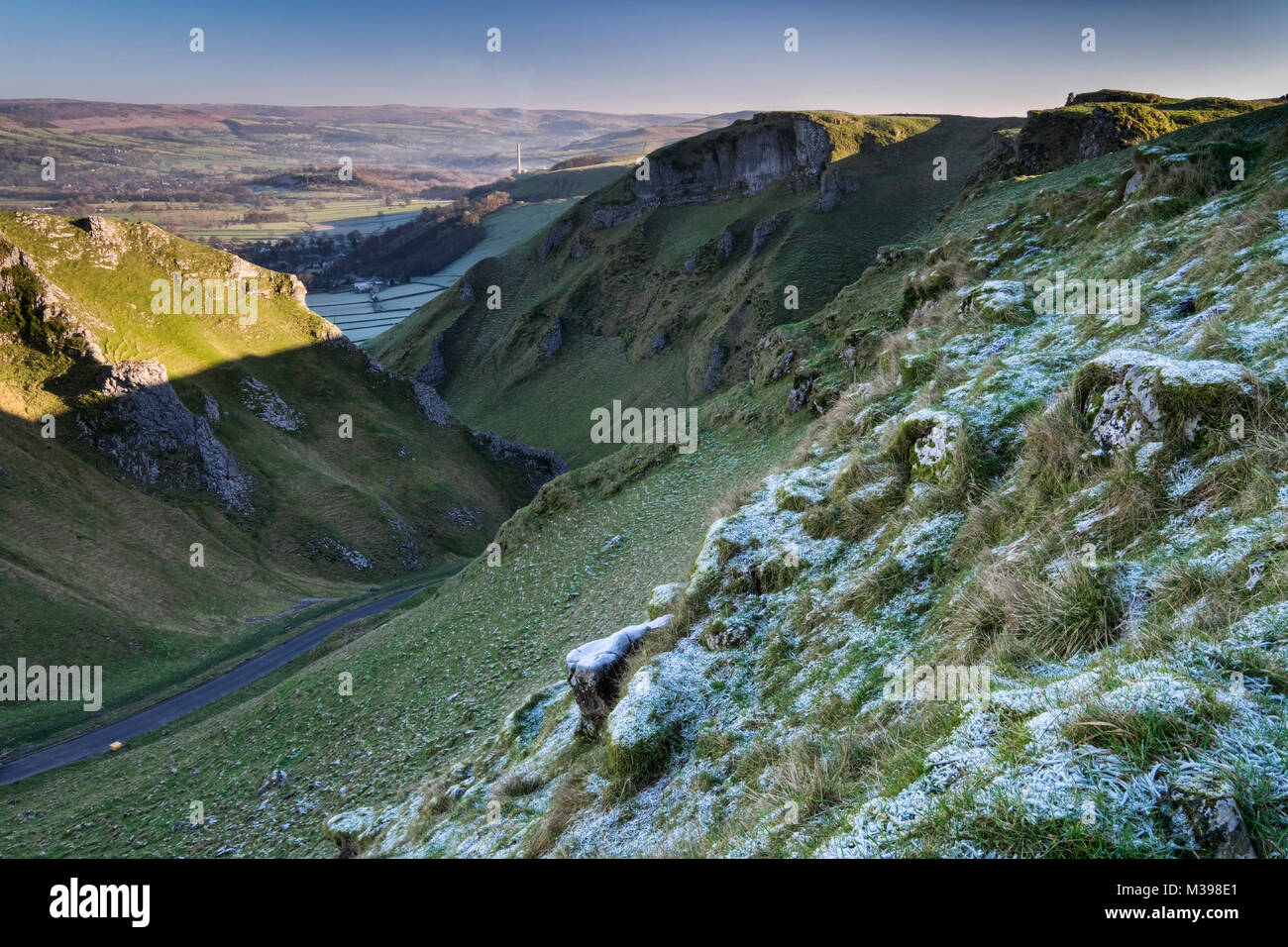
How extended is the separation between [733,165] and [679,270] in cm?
2523

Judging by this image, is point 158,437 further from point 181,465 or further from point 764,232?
point 764,232

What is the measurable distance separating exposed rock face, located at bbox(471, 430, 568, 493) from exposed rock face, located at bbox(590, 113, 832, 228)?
62.1m

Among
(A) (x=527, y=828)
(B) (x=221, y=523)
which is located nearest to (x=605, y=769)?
(A) (x=527, y=828)

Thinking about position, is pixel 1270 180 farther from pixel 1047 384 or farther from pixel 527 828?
pixel 527 828

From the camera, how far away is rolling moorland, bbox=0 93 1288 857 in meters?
3.81

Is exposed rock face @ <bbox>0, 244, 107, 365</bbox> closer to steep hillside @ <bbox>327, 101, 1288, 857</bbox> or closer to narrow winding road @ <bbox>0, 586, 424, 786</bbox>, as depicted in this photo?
narrow winding road @ <bbox>0, 586, 424, 786</bbox>

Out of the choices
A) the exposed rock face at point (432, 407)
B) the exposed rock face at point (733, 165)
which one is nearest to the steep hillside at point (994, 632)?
the exposed rock face at point (432, 407)

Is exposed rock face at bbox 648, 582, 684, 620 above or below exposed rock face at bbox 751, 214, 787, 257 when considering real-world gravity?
below

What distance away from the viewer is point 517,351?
113 metres

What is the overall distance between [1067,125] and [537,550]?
2573 inches

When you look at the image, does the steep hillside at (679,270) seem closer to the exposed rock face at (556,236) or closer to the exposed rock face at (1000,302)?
the exposed rock face at (556,236)

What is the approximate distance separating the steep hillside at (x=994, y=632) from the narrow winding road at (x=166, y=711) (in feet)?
85.8

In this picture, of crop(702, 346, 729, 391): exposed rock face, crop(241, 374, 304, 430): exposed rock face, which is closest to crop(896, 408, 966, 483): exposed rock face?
crop(241, 374, 304, 430): exposed rock face

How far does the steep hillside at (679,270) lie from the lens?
85.9 m
